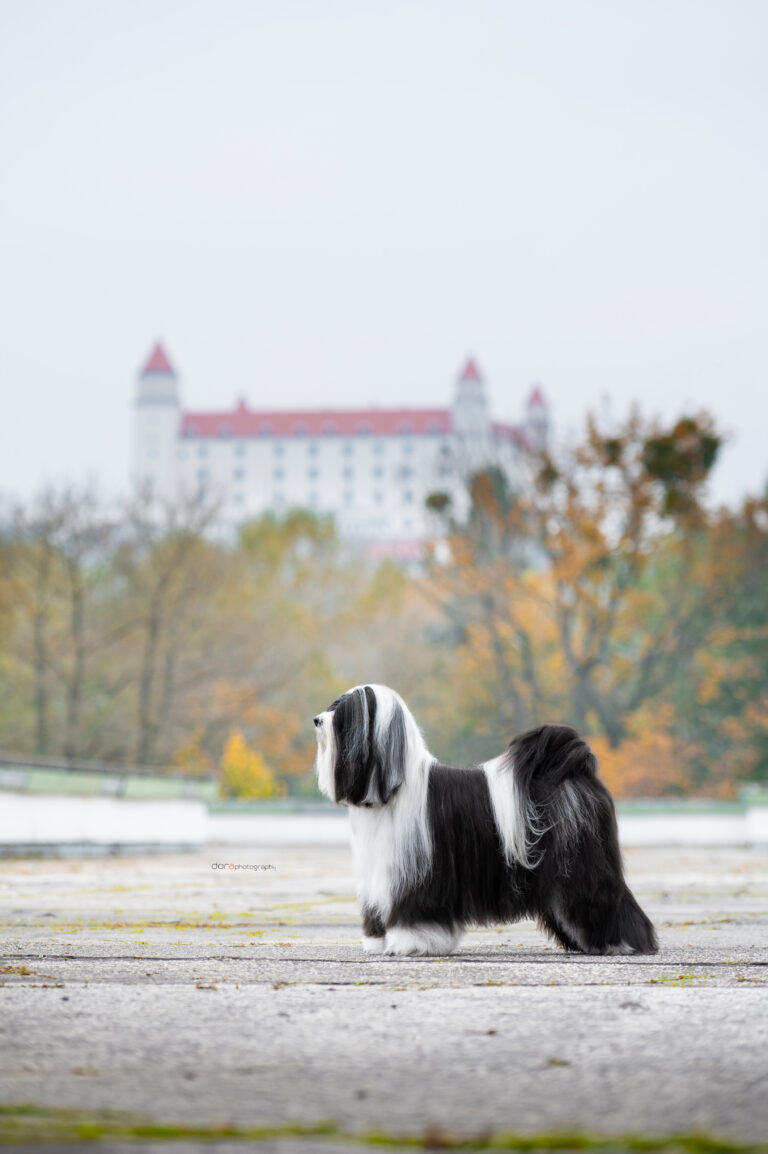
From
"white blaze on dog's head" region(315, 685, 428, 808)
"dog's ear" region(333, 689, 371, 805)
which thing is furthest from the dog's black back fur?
"dog's ear" region(333, 689, 371, 805)

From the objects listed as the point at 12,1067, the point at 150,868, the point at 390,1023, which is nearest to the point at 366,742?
the point at 390,1023

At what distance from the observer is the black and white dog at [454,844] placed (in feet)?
25.8

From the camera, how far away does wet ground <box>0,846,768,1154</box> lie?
3.82 meters

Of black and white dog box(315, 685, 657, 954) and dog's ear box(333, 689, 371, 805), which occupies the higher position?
dog's ear box(333, 689, 371, 805)

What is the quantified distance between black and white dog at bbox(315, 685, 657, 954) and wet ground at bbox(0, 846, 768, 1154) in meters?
0.24

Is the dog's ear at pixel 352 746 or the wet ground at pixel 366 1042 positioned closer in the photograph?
the wet ground at pixel 366 1042

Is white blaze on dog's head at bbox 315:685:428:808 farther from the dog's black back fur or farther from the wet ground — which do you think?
the wet ground

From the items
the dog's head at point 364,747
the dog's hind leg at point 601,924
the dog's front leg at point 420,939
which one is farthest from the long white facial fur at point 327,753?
the dog's hind leg at point 601,924

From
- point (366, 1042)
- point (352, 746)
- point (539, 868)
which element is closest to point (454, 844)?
point (539, 868)

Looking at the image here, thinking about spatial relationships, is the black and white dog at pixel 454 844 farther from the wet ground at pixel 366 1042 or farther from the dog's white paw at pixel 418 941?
the wet ground at pixel 366 1042

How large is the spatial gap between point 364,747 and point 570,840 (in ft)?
3.55

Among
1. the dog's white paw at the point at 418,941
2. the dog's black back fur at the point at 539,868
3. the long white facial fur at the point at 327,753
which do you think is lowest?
the dog's white paw at the point at 418,941

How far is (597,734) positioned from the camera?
1950 inches

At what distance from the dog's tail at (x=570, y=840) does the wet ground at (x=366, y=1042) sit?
12.0 inches
